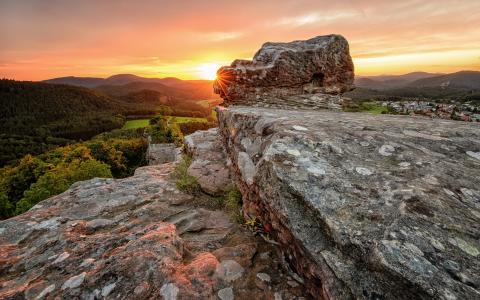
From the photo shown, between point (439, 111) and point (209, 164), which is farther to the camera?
point (439, 111)

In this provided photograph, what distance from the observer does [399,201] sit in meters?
2.55

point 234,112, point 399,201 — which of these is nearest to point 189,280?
point 399,201

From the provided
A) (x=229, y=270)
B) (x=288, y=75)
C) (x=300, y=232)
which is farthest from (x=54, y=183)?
(x=300, y=232)

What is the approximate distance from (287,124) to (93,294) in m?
3.61

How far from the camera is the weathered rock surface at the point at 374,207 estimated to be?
6.57 ft

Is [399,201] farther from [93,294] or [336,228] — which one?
[93,294]

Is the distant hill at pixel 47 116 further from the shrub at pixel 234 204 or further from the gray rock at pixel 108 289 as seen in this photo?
the gray rock at pixel 108 289

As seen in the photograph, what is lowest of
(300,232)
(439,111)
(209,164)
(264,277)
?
(439,111)

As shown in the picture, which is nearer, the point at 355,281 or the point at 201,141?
the point at 355,281

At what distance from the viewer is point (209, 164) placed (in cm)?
717

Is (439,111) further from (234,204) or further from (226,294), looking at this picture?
→ (226,294)

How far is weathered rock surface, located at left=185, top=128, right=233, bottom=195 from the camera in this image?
Result: 6152mm

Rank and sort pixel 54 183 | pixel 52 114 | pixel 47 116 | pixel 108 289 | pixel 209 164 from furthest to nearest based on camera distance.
Answer: 1. pixel 52 114
2. pixel 47 116
3. pixel 54 183
4. pixel 209 164
5. pixel 108 289

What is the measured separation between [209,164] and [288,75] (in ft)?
13.5
